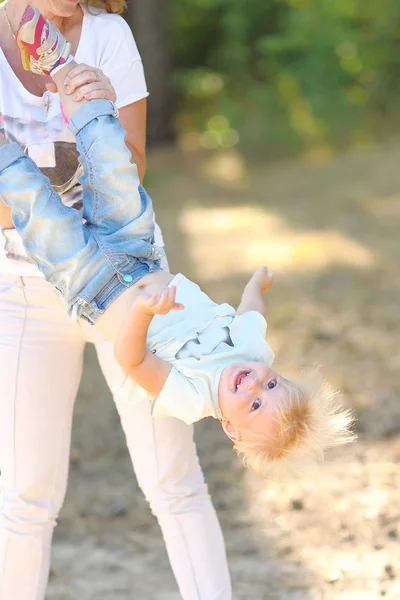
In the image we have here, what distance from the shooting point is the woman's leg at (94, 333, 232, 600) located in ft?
7.87

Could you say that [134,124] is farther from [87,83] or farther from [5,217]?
[5,217]

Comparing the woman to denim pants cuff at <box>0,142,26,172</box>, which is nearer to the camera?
denim pants cuff at <box>0,142,26,172</box>

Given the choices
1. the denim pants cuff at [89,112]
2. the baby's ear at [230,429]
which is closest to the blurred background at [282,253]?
the baby's ear at [230,429]

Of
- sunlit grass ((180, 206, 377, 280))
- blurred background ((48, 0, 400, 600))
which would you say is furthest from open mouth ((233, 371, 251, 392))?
sunlit grass ((180, 206, 377, 280))

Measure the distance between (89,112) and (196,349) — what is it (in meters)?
0.63

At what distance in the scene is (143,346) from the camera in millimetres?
2143

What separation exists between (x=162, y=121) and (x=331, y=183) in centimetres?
258

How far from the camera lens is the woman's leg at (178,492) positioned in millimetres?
2398

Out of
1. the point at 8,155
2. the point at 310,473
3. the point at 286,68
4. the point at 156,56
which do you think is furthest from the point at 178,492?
the point at 286,68

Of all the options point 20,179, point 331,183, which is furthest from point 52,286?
point 331,183

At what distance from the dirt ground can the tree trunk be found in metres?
2.57

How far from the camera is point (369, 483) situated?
375cm

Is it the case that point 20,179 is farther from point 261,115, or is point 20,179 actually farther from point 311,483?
point 261,115

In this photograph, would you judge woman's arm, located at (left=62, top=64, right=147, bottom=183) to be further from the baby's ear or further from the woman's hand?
the baby's ear
